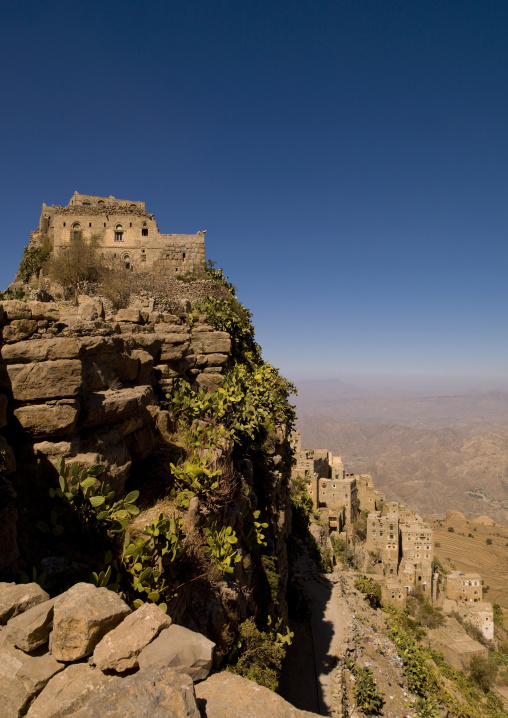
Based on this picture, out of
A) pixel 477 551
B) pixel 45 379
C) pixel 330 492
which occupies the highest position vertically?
pixel 45 379

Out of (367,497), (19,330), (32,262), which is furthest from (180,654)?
(367,497)

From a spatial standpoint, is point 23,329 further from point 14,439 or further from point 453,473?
point 453,473

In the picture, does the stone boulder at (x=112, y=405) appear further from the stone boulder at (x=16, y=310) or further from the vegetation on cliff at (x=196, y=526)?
the stone boulder at (x=16, y=310)

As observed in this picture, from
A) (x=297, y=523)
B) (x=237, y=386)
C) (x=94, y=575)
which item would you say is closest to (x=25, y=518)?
(x=94, y=575)

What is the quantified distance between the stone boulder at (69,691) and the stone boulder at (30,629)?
0.30 metres

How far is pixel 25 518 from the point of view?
4.99 metres

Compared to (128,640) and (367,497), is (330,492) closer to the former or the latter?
(367,497)

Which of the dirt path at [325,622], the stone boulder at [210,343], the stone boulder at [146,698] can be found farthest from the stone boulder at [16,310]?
the dirt path at [325,622]

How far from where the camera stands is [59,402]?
5250mm

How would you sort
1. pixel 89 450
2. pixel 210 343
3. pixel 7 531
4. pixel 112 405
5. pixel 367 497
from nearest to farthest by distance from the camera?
pixel 7 531, pixel 89 450, pixel 112 405, pixel 210 343, pixel 367 497

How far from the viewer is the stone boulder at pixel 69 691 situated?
2627mm

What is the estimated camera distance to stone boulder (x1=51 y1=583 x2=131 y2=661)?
2951mm

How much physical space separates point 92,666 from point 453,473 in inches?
8981

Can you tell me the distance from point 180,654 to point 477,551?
80418mm
